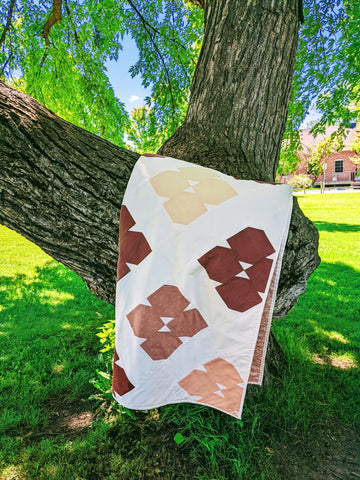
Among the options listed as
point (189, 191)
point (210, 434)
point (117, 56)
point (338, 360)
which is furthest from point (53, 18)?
point (338, 360)

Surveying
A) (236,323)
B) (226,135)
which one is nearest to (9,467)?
(236,323)

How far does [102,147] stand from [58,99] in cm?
307

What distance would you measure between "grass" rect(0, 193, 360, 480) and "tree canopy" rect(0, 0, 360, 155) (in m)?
A: 3.24

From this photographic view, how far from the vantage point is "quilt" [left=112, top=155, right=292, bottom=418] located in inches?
49.4

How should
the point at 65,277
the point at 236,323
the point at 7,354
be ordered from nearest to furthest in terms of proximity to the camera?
the point at 236,323 < the point at 7,354 < the point at 65,277

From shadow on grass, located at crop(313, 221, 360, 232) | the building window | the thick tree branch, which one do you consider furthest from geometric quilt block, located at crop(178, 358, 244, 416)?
the building window

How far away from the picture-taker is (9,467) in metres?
1.71

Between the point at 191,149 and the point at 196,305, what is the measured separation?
111 centimetres

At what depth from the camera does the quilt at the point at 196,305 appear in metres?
1.25

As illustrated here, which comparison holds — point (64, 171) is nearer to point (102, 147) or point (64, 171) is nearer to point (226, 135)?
point (102, 147)

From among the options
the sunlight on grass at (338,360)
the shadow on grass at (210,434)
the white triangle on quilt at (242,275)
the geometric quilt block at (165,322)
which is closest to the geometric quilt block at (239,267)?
the white triangle on quilt at (242,275)

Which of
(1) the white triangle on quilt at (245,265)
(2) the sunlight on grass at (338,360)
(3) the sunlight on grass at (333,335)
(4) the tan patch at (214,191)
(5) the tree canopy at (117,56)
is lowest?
(3) the sunlight on grass at (333,335)

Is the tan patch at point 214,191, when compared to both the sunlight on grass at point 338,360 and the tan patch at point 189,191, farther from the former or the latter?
the sunlight on grass at point 338,360

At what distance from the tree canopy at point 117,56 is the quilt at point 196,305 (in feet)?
10.9
